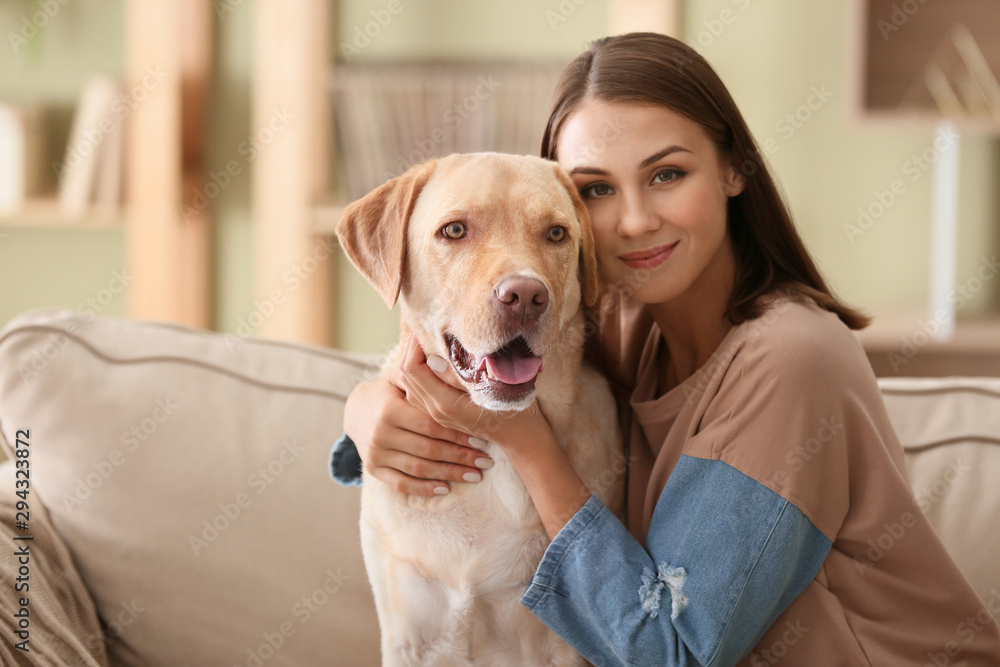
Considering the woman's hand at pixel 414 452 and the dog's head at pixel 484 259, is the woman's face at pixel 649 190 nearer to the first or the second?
the dog's head at pixel 484 259

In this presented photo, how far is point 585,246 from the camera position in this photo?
1396 mm

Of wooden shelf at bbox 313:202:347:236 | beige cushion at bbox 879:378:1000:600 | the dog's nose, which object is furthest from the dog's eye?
wooden shelf at bbox 313:202:347:236

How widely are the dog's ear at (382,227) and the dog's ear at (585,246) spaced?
0.23 metres

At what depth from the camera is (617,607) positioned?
46.3 inches

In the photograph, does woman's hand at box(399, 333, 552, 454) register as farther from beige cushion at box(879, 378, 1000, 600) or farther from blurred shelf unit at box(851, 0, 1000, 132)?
blurred shelf unit at box(851, 0, 1000, 132)

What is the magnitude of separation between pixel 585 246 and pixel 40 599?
1.13 m

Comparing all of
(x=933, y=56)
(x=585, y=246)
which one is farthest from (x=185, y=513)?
(x=933, y=56)

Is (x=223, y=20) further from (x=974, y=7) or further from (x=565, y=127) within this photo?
(x=974, y=7)

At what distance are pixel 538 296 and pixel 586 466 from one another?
0.33 meters

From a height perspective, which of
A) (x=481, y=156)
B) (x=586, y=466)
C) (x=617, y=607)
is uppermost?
(x=481, y=156)

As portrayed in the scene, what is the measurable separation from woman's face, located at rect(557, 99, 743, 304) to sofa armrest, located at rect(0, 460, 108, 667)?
1.15 m

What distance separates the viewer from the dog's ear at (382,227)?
137 centimetres

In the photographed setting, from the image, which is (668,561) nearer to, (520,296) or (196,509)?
(520,296)

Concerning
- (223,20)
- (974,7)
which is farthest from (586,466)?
(223,20)
